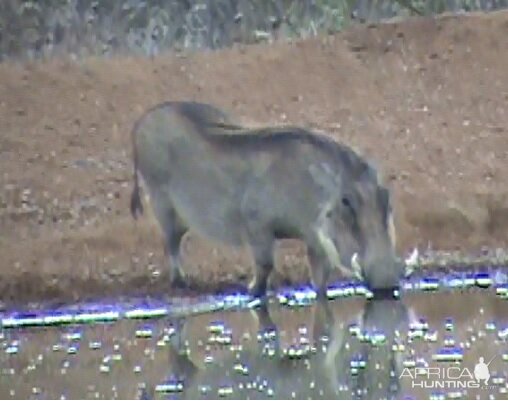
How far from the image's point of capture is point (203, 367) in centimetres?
253

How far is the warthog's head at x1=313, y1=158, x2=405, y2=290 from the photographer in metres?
2.59

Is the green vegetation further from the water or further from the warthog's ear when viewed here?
the water

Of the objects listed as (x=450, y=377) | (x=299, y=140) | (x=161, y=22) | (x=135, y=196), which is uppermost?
(x=161, y=22)

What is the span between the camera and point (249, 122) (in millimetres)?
2676

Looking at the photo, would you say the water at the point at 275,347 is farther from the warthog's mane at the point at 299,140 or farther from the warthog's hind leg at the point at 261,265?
the warthog's mane at the point at 299,140

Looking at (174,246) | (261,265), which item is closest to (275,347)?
(261,265)

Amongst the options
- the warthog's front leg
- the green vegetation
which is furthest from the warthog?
the green vegetation

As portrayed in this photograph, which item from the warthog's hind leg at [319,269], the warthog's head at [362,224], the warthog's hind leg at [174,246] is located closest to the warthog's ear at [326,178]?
the warthog's head at [362,224]

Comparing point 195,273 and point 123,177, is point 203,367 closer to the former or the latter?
point 195,273

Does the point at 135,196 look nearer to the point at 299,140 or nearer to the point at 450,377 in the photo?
the point at 299,140

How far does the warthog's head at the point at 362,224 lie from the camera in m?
2.59

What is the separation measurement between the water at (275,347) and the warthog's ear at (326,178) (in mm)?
182

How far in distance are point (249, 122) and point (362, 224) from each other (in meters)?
0.28

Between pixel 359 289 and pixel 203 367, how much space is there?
1.02 feet
